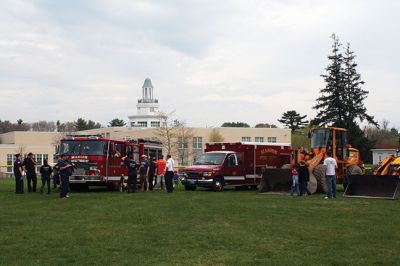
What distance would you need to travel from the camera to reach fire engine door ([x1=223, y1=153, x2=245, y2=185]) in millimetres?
27680

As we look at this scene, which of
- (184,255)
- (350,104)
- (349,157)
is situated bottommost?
(184,255)

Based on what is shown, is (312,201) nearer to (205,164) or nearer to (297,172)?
(297,172)

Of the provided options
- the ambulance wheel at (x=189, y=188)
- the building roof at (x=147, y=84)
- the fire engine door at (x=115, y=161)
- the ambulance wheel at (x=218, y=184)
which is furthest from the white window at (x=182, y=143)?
the building roof at (x=147, y=84)

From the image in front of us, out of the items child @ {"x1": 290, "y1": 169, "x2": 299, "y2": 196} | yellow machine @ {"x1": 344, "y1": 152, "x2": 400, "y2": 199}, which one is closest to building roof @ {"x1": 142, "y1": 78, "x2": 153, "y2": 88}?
child @ {"x1": 290, "y1": 169, "x2": 299, "y2": 196}

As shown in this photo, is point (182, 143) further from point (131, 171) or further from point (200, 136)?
point (131, 171)

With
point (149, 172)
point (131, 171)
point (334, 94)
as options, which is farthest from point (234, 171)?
point (334, 94)

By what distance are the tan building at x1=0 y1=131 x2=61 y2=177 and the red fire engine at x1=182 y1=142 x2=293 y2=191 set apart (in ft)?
175

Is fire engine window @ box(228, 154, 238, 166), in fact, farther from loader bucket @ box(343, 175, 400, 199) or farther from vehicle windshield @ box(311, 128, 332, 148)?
loader bucket @ box(343, 175, 400, 199)

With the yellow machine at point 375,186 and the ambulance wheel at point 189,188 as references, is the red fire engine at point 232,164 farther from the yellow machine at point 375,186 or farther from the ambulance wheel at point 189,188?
the yellow machine at point 375,186

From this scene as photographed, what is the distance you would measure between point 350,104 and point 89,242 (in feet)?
192

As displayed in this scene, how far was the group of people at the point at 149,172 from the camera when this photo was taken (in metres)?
24.6

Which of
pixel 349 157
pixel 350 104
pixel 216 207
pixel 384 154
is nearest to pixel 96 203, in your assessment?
pixel 216 207

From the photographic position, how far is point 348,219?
573 inches

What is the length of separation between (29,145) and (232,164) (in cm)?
6844
